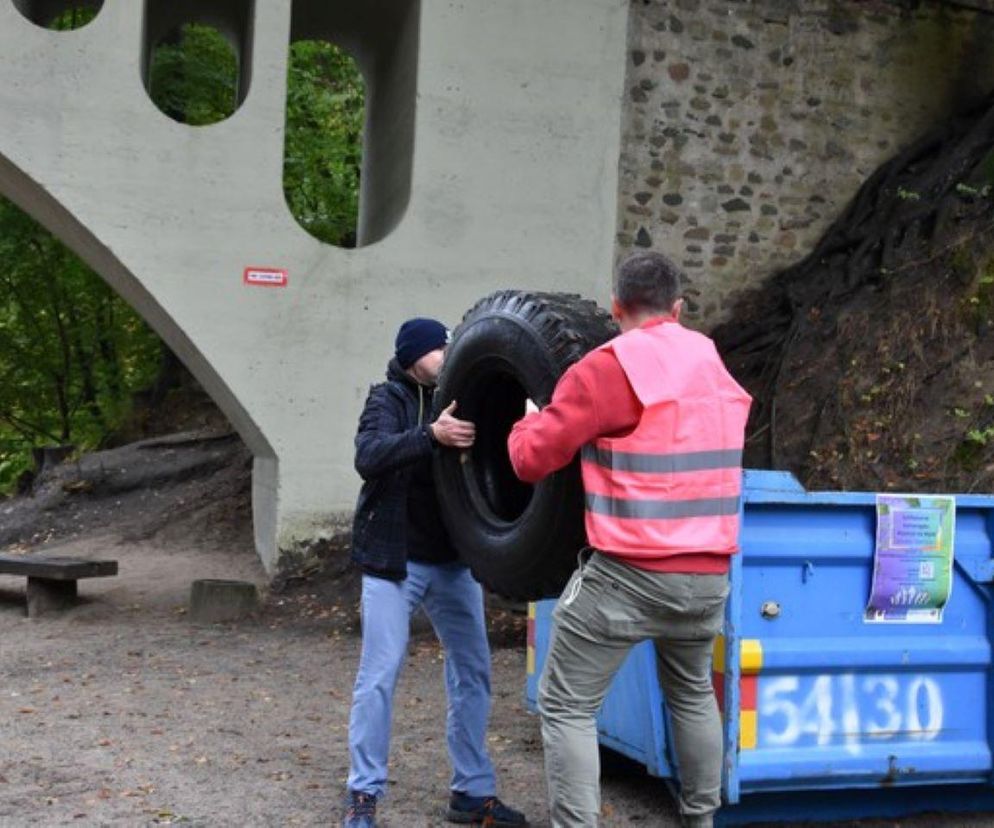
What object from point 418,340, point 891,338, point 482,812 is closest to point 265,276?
point 891,338

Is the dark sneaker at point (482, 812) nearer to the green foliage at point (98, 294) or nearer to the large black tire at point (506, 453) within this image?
the large black tire at point (506, 453)

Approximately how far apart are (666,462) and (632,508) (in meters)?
0.15

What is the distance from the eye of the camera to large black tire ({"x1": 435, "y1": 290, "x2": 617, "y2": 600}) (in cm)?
398

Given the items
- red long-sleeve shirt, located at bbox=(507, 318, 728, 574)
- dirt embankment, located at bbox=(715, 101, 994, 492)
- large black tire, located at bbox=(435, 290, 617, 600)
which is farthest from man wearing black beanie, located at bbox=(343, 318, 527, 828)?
dirt embankment, located at bbox=(715, 101, 994, 492)

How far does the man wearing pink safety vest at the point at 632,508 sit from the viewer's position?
3.65 metres

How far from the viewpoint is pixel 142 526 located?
43.4ft

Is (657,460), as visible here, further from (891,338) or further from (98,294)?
(98,294)

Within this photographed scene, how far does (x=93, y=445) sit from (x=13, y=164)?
9481mm

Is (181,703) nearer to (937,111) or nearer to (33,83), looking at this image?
(33,83)

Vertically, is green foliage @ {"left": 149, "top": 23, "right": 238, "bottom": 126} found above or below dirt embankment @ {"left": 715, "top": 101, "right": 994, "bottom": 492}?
above

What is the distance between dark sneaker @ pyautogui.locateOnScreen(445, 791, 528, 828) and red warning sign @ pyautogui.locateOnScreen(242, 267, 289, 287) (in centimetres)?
573

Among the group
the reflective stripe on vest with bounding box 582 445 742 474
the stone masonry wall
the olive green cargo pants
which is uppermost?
the stone masonry wall

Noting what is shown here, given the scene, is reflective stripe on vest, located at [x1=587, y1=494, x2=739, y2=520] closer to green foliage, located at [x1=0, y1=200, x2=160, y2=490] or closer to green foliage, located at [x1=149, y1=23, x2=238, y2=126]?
green foliage, located at [x1=149, y1=23, x2=238, y2=126]

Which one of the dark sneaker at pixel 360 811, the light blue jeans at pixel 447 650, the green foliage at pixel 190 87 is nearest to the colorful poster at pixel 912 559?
the light blue jeans at pixel 447 650
